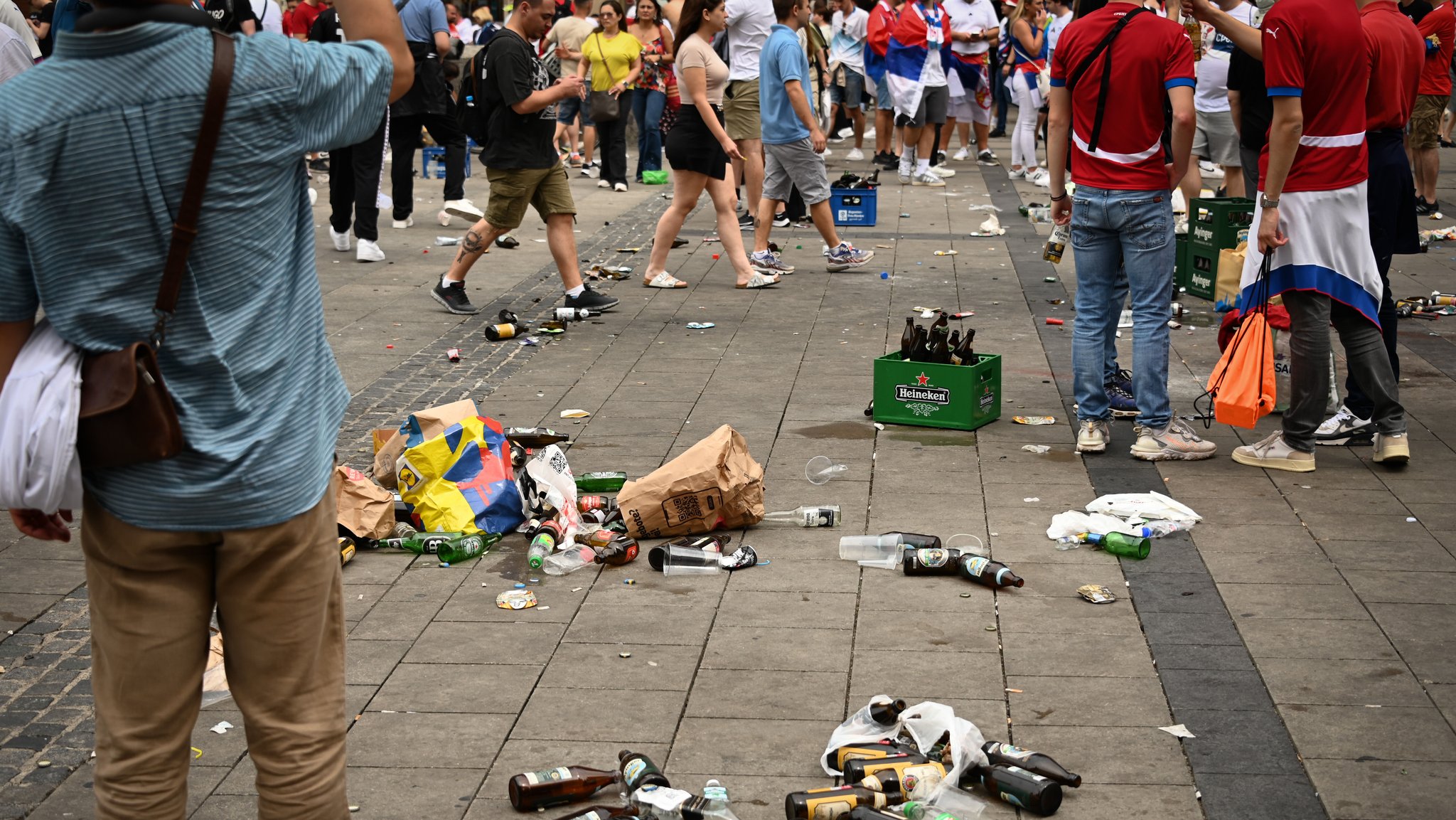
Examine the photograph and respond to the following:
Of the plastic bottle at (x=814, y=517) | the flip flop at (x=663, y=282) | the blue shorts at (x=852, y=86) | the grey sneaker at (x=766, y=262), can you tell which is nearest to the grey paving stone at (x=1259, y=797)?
the plastic bottle at (x=814, y=517)

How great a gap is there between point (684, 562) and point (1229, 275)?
17.0ft

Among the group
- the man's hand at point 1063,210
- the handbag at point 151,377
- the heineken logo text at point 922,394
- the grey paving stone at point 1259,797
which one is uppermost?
the handbag at point 151,377

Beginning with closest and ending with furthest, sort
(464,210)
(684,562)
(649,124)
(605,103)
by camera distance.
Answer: (684,562), (464,210), (605,103), (649,124)

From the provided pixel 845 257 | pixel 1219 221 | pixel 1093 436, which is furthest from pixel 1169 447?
pixel 845 257

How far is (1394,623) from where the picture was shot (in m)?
4.64

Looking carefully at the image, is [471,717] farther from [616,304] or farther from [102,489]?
[616,304]

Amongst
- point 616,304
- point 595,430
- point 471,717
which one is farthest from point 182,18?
point 616,304

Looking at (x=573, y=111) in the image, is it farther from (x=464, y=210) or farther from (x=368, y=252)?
(x=368, y=252)

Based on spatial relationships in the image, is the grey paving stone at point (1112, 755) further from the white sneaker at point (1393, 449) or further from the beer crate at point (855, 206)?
the beer crate at point (855, 206)

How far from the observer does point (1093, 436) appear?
6590 mm

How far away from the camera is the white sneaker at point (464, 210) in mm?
12906

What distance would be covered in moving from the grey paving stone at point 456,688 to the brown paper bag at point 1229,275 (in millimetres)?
6094

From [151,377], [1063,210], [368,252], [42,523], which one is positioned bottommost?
[368,252]

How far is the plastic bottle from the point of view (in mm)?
5648
